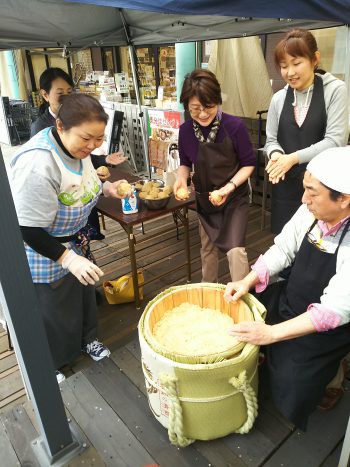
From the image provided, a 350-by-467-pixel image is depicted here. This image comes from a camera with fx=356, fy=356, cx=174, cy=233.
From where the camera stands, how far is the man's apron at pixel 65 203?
6.19ft

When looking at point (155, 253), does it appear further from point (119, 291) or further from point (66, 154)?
point (66, 154)

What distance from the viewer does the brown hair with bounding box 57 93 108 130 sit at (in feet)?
5.76

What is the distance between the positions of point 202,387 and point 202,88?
5.51 feet

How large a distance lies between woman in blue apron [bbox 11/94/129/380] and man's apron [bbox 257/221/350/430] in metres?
0.98

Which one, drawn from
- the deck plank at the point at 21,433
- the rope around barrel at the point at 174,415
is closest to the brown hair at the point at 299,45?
the rope around barrel at the point at 174,415

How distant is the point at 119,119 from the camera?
5.78m

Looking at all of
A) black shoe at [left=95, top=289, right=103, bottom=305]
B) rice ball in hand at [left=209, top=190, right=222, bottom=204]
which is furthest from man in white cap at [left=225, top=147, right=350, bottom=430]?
black shoe at [left=95, top=289, right=103, bottom=305]

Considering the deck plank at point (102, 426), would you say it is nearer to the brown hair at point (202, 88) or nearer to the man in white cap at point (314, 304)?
the man in white cap at point (314, 304)

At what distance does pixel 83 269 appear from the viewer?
1.74 meters

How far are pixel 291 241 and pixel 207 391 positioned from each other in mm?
869

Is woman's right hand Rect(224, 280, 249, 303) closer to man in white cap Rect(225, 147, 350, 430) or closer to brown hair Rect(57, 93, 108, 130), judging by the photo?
man in white cap Rect(225, 147, 350, 430)

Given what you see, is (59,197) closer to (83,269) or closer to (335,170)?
(83,269)

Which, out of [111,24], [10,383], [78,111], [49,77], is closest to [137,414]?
[10,383]

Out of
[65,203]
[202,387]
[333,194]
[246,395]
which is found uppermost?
[333,194]
